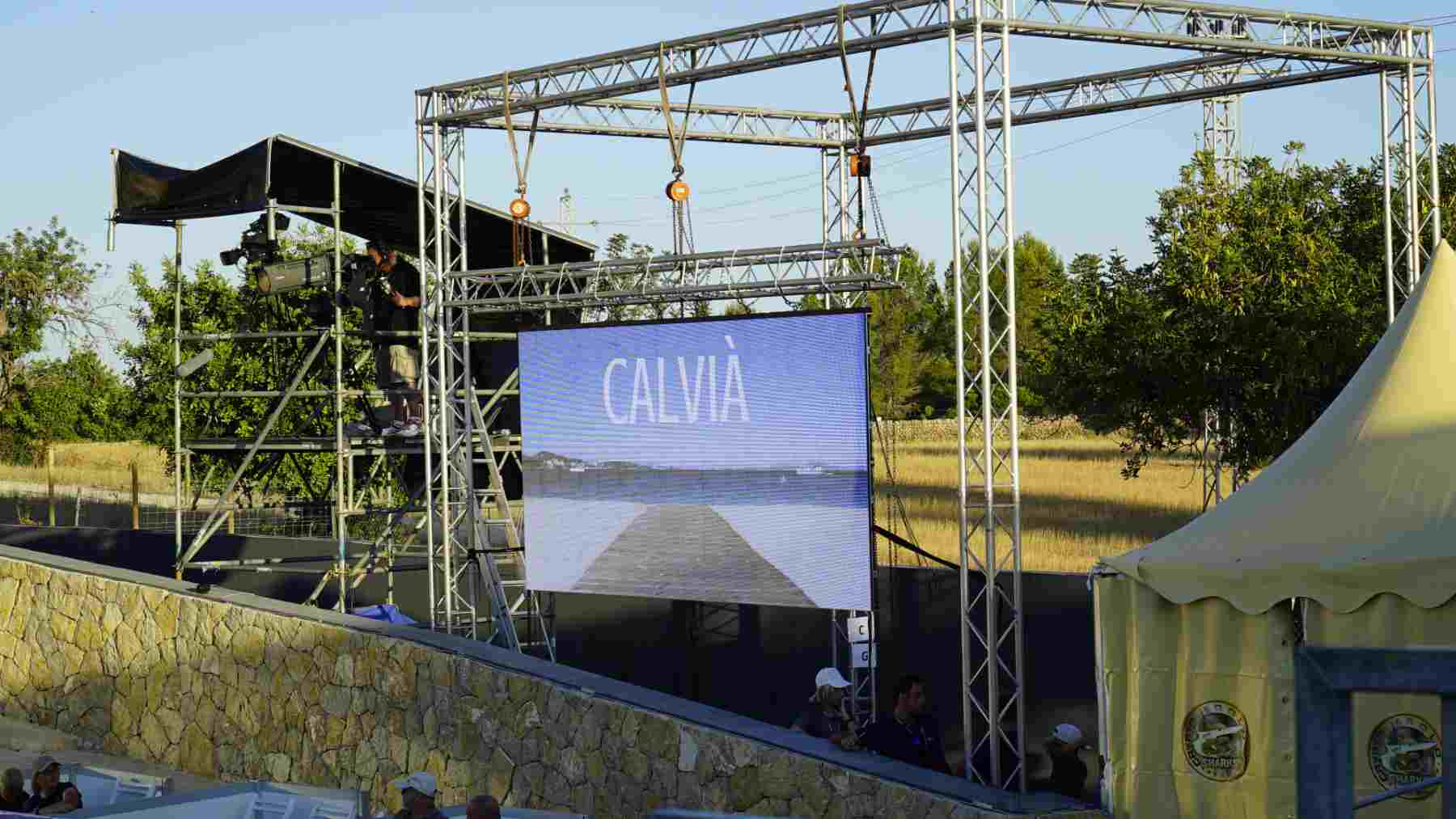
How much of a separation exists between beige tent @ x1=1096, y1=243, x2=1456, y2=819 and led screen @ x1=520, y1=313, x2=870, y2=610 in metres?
3.73

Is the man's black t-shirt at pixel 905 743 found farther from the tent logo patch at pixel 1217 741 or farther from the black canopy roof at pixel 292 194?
the black canopy roof at pixel 292 194

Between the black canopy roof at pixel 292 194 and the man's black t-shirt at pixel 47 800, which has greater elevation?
the black canopy roof at pixel 292 194

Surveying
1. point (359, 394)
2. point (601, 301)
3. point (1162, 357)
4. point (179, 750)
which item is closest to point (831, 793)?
point (601, 301)

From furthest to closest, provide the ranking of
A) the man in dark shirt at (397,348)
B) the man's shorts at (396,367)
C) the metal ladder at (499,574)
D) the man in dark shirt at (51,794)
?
the man's shorts at (396,367) → the man in dark shirt at (397,348) → the metal ladder at (499,574) → the man in dark shirt at (51,794)

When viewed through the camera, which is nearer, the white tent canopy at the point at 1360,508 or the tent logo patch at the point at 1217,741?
the white tent canopy at the point at 1360,508

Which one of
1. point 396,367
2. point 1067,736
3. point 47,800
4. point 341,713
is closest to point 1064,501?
point 396,367

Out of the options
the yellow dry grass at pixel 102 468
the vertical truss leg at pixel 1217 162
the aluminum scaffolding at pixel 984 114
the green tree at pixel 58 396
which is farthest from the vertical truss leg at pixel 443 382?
the green tree at pixel 58 396

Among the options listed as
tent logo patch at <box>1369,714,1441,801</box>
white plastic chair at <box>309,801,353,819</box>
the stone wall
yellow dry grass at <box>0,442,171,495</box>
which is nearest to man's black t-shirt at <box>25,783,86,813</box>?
white plastic chair at <box>309,801,353,819</box>

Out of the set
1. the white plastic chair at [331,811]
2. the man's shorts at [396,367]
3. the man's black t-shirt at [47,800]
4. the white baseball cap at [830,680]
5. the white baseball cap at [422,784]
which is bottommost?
the man's black t-shirt at [47,800]

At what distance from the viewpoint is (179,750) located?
14.1 meters

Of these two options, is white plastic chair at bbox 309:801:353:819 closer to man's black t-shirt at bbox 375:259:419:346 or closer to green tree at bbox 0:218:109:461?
man's black t-shirt at bbox 375:259:419:346

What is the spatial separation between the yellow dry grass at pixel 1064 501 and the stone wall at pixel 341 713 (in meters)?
5.19

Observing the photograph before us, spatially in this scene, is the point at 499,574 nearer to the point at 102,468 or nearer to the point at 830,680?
the point at 830,680

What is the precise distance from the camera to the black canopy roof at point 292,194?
16.3m
